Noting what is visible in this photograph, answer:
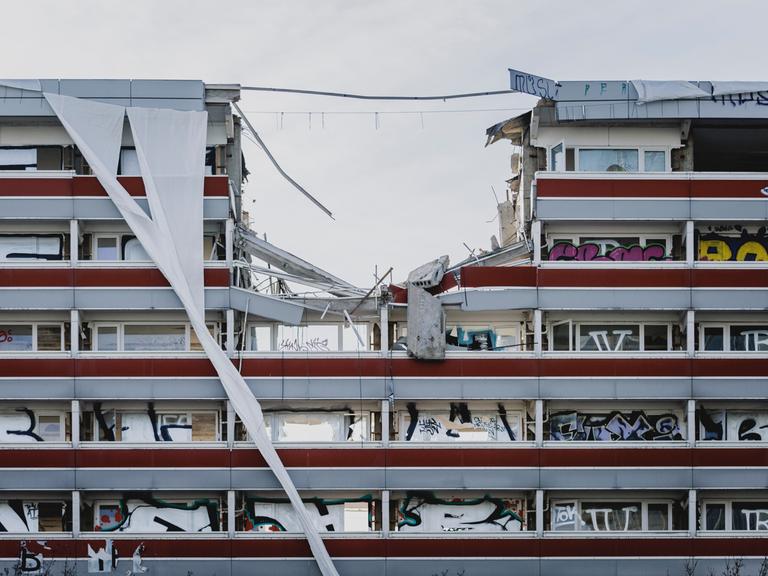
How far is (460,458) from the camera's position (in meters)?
46.6

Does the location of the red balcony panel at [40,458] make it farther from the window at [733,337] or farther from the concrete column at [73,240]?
the window at [733,337]

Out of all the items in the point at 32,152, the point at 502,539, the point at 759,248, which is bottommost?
the point at 502,539

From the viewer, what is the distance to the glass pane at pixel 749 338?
48.5m

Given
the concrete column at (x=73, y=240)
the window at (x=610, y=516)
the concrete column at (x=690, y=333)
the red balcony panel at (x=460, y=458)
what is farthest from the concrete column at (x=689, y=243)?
the concrete column at (x=73, y=240)

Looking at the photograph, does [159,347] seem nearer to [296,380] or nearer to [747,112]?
[296,380]

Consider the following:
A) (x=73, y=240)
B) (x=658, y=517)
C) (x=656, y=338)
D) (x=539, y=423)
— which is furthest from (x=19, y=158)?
(x=658, y=517)

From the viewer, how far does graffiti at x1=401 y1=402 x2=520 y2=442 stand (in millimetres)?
47875

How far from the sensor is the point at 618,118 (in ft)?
156

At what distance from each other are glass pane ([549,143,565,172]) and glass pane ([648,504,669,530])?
46.7 feet

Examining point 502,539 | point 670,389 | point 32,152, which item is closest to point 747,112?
point 670,389

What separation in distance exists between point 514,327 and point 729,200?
992 centimetres

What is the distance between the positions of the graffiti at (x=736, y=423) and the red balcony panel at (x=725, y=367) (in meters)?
1.95

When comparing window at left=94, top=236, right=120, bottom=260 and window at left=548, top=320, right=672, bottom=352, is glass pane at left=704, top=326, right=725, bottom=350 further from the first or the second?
window at left=94, top=236, right=120, bottom=260

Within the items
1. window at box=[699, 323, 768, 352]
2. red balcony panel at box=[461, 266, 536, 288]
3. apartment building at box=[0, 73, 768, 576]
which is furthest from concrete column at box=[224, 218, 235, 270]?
window at box=[699, 323, 768, 352]
